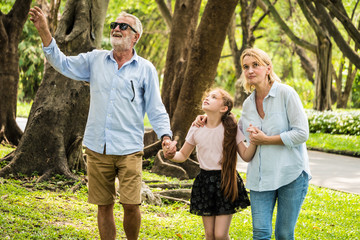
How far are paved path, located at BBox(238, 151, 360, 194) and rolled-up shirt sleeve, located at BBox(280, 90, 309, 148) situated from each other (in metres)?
6.23

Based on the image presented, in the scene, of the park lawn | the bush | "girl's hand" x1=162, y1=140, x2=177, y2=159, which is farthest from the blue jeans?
the bush

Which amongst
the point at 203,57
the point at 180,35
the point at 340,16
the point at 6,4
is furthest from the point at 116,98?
the point at 6,4

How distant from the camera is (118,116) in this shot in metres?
4.41

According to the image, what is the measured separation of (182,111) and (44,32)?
5.77 meters

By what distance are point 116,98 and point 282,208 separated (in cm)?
169

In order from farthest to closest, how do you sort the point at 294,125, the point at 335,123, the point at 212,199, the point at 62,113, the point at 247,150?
the point at 335,123 → the point at 62,113 → the point at 212,199 → the point at 247,150 → the point at 294,125

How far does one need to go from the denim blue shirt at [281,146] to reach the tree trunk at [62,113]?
4208 millimetres

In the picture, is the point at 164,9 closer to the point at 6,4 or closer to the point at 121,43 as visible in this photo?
the point at 6,4

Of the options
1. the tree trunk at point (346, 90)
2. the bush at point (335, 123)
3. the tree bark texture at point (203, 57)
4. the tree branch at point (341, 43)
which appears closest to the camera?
the tree bark texture at point (203, 57)

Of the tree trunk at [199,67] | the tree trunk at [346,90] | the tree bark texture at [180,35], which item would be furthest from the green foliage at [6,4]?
the tree trunk at [346,90]

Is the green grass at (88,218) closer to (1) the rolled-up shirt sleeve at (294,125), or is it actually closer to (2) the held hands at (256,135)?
(2) the held hands at (256,135)

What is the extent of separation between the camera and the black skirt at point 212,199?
4.24 m

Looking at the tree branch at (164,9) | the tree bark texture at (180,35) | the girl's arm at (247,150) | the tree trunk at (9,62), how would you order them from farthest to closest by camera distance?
1. the tree branch at (164,9)
2. the tree bark texture at (180,35)
3. the tree trunk at (9,62)
4. the girl's arm at (247,150)

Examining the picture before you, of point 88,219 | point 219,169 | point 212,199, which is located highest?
point 219,169
